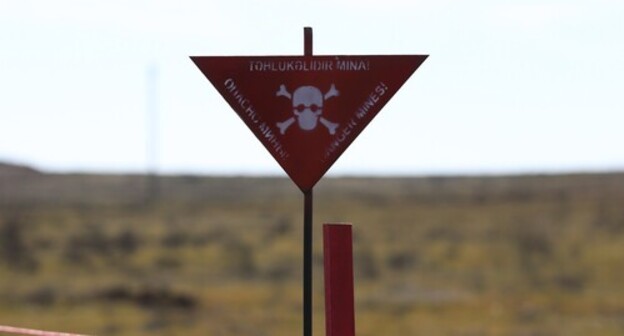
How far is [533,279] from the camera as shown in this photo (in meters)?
39.2

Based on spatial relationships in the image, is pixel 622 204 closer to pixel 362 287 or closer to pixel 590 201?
pixel 590 201

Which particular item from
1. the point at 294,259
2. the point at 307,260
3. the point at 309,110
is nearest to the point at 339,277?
the point at 307,260

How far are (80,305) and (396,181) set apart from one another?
47.4m

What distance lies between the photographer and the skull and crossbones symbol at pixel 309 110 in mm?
7820

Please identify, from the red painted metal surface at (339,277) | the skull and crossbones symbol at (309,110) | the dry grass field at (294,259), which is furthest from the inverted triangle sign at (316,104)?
the dry grass field at (294,259)

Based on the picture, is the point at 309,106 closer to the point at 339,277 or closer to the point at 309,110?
the point at 309,110

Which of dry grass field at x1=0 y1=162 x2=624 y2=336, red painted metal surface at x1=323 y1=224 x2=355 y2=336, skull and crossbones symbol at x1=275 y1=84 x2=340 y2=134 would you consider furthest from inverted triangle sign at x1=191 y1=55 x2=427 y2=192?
dry grass field at x1=0 y1=162 x2=624 y2=336

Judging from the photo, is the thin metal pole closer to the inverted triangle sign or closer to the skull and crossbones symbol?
the inverted triangle sign

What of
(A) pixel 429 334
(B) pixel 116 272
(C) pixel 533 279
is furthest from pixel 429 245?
(A) pixel 429 334

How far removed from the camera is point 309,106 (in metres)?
7.83

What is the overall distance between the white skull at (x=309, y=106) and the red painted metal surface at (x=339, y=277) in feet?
2.06

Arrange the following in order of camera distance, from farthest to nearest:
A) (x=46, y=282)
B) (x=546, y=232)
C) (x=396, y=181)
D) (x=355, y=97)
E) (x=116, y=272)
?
(x=396, y=181)
(x=546, y=232)
(x=116, y=272)
(x=46, y=282)
(x=355, y=97)

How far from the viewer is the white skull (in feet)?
25.7

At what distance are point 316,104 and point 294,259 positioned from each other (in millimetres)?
35555
